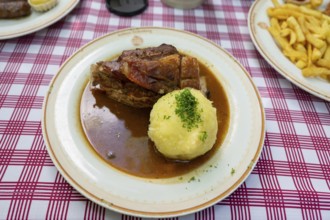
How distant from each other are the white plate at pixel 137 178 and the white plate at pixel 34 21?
0.64m

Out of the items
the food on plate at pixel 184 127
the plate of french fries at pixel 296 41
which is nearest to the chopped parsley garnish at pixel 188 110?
the food on plate at pixel 184 127

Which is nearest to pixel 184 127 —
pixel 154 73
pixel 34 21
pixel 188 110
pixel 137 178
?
pixel 188 110

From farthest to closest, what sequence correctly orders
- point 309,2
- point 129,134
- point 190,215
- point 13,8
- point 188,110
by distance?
point 309,2
point 13,8
point 129,134
point 188,110
point 190,215

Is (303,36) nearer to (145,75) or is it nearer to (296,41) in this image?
(296,41)

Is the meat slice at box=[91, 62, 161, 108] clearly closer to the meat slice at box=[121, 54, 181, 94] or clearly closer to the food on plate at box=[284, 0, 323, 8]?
the meat slice at box=[121, 54, 181, 94]

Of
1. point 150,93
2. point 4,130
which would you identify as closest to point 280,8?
point 150,93

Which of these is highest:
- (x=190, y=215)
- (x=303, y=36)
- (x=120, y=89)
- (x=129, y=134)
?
(x=303, y=36)

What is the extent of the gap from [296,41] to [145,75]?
1604 mm

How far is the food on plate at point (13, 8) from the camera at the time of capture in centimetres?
305

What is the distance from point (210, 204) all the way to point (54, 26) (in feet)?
8.40

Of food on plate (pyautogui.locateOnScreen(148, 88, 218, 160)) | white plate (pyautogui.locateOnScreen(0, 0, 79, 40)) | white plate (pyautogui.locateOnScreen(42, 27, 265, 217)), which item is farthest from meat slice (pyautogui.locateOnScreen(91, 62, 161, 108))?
white plate (pyautogui.locateOnScreen(0, 0, 79, 40))

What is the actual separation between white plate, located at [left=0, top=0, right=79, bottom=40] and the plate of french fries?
6.60 feet

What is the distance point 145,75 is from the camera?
7.93 feet

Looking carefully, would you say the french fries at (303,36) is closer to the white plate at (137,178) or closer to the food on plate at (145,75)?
the white plate at (137,178)
